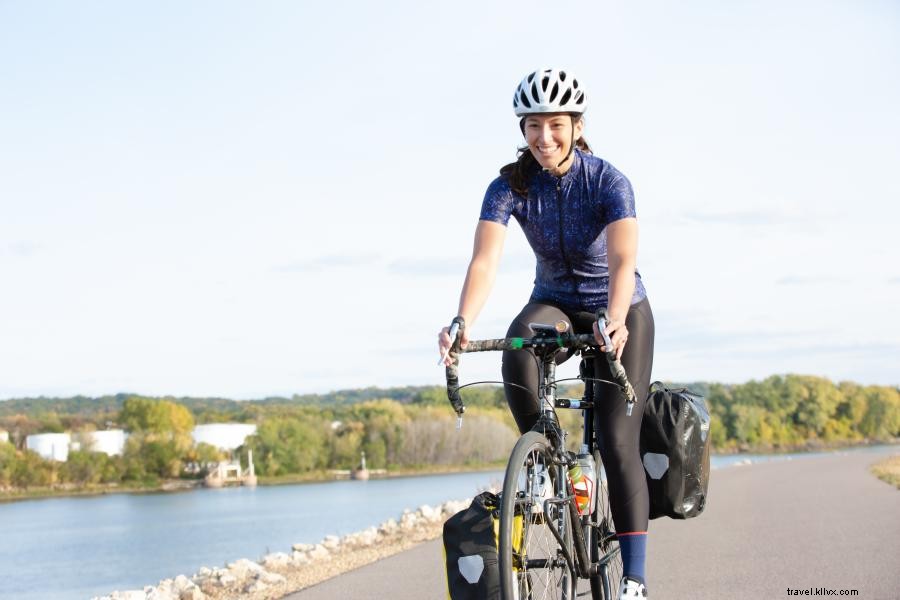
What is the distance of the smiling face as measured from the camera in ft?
14.0

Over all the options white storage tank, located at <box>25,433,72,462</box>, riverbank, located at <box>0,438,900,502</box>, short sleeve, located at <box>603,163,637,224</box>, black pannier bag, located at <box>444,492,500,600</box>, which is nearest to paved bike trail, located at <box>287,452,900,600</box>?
black pannier bag, located at <box>444,492,500,600</box>

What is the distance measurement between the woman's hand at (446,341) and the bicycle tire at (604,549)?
822 mm

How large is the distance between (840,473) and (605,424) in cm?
1431

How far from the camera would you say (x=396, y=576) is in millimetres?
7344

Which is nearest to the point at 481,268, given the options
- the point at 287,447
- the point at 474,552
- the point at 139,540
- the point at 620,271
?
the point at 620,271

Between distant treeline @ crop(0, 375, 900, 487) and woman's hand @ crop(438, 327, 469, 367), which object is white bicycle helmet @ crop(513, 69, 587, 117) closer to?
woman's hand @ crop(438, 327, 469, 367)

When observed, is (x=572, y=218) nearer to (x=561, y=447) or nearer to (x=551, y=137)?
(x=551, y=137)

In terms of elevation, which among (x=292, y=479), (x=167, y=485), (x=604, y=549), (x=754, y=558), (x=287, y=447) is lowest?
(x=292, y=479)

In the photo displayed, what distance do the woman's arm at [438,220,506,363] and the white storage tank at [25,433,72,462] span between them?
112m

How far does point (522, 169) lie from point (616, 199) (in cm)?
40

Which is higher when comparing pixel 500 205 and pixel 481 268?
pixel 500 205

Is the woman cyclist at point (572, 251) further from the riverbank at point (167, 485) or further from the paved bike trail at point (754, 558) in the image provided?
the riverbank at point (167, 485)

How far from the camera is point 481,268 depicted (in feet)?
14.2

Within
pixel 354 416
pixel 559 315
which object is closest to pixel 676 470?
pixel 559 315
